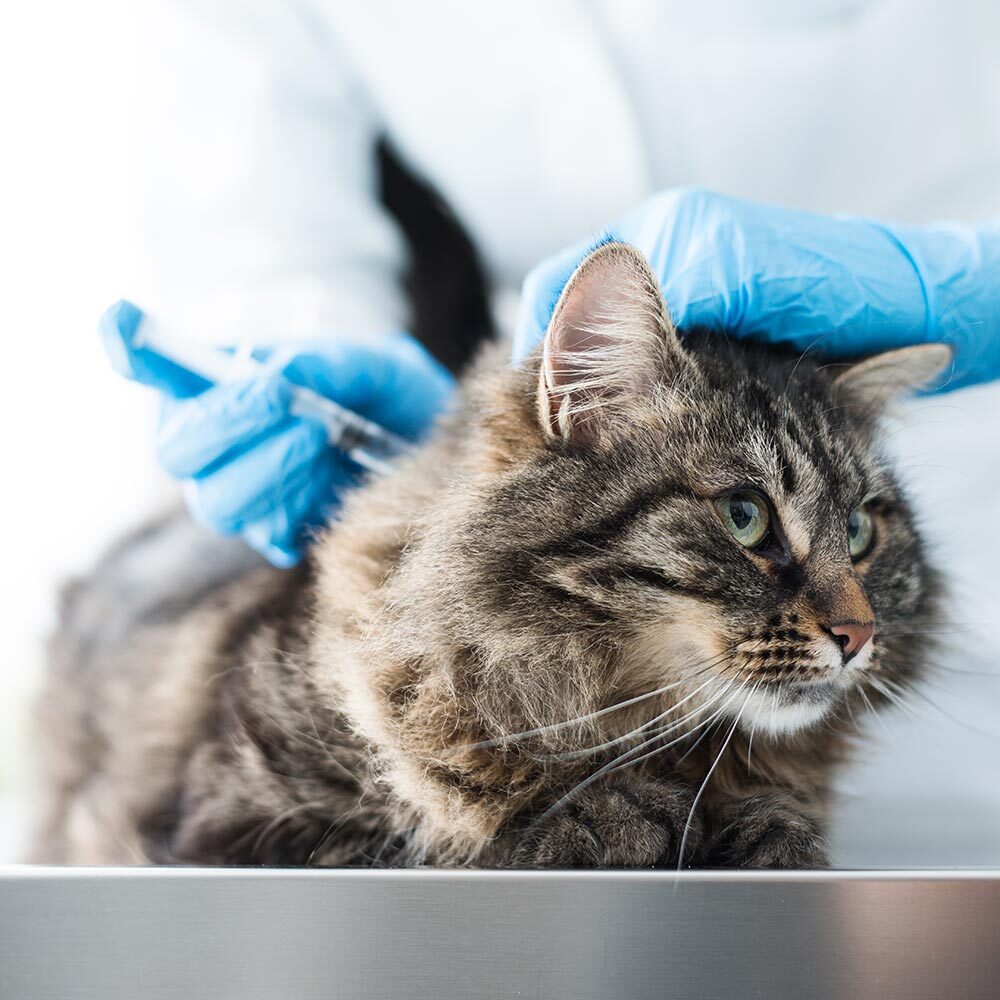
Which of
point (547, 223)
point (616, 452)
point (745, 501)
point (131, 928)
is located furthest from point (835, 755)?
point (547, 223)

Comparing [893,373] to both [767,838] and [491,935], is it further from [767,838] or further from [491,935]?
[491,935]

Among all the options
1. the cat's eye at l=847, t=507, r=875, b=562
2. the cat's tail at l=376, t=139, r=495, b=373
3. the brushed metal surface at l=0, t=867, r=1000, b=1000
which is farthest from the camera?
the cat's tail at l=376, t=139, r=495, b=373

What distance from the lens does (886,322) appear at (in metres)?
1.18

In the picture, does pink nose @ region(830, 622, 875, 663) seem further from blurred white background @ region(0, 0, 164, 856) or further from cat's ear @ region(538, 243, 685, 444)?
blurred white background @ region(0, 0, 164, 856)

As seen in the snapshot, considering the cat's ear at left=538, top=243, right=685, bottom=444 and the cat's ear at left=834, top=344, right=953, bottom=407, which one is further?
the cat's ear at left=834, top=344, right=953, bottom=407

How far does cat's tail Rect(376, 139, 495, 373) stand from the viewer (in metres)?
1.79

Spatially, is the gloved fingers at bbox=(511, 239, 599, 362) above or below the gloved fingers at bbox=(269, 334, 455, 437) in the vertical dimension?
above

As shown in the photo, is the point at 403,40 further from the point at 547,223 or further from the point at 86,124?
the point at 86,124

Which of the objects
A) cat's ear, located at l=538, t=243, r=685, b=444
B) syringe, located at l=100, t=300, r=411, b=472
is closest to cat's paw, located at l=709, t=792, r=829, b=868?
cat's ear, located at l=538, t=243, r=685, b=444

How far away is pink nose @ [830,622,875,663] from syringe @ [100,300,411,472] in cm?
68

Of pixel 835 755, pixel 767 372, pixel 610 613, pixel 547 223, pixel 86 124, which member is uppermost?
pixel 86 124

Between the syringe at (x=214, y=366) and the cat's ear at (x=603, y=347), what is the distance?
15.5 inches

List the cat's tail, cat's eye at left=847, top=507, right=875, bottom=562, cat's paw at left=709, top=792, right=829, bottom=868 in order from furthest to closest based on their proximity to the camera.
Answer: the cat's tail < cat's eye at left=847, top=507, right=875, bottom=562 < cat's paw at left=709, top=792, right=829, bottom=868

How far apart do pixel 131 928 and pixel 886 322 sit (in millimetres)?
1155
